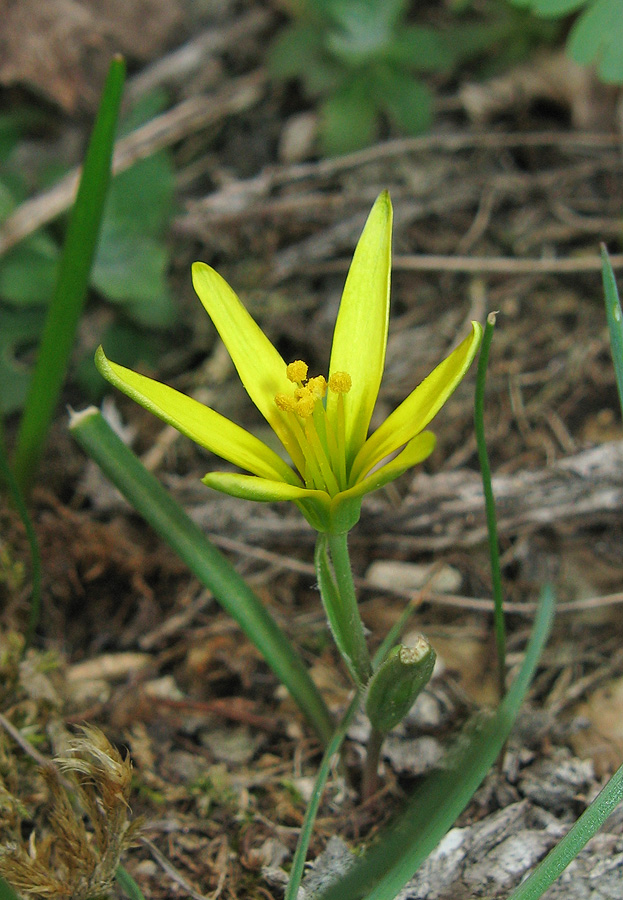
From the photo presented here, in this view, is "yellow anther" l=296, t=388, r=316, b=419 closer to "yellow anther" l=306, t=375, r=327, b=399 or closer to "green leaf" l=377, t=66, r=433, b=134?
"yellow anther" l=306, t=375, r=327, b=399

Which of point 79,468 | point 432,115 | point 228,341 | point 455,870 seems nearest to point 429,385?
point 228,341

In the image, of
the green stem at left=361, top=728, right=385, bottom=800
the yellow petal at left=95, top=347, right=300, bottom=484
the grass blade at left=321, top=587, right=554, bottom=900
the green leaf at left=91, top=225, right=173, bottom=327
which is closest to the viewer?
the grass blade at left=321, top=587, right=554, bottom=900

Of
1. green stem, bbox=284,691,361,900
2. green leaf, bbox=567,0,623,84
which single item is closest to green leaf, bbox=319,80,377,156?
green leaf, bbox=567,0,623,84

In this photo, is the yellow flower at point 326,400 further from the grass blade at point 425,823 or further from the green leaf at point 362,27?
the green leaf at point 362,27

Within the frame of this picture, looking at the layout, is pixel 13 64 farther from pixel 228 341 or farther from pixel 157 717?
pixel 157 717

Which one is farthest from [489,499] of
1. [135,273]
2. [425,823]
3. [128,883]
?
[135,273]

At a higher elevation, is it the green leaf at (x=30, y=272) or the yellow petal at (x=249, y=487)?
the green leaf at (x=30, y=272)

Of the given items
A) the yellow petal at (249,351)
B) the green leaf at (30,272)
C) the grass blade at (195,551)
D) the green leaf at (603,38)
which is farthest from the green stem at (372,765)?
the green leaf at (603,38)
